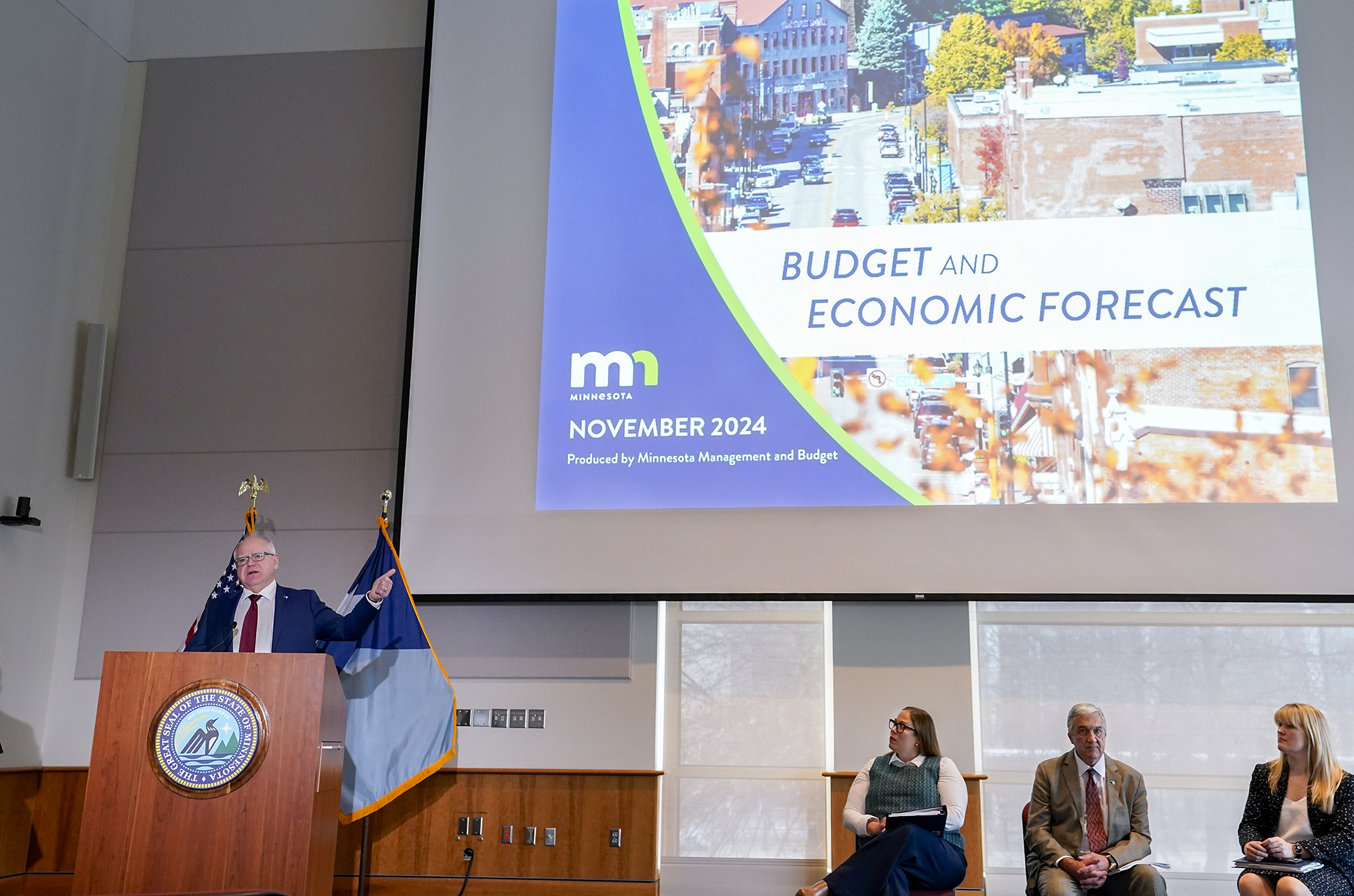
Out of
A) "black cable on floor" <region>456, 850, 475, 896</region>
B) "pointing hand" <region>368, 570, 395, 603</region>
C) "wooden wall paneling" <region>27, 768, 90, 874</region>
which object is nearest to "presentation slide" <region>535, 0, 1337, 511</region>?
"pointing hand" <region>368, 570, 395, 603</region>

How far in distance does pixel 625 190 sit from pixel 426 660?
6.80ft

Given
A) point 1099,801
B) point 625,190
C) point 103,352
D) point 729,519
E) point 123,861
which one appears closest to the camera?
point 123,861

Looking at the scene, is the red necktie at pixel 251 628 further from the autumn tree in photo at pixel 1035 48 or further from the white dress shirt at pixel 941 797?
the autumn tree in photo at pixel 1035 48

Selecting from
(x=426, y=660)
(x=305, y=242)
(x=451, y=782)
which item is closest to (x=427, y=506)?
(x=426, y=660)

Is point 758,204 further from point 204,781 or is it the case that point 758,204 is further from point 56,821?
point 56,821

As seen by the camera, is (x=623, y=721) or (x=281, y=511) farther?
(x=281, y=511)

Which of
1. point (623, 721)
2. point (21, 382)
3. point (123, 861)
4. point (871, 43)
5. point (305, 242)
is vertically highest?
point (871, 43)

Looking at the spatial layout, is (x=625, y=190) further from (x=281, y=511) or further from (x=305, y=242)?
(x=281, y=511)

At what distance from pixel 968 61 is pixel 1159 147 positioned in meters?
0.82

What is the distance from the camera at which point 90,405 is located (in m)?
4.96

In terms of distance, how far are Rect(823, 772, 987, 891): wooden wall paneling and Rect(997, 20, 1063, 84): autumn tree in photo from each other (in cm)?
280

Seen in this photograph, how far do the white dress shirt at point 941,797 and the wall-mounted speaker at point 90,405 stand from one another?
11.7 feet

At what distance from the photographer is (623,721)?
14.9 ft

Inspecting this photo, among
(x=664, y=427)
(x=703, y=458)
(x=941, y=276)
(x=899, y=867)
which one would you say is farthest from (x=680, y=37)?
(x=899, y=867)
